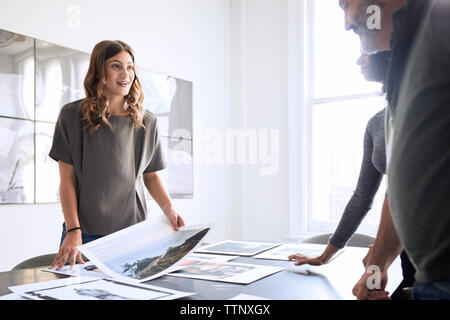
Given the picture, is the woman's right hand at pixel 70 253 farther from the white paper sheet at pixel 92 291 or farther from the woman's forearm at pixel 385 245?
the woman's forearm at pixel 385 245

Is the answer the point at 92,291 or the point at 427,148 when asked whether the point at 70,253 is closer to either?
the point at 92,291

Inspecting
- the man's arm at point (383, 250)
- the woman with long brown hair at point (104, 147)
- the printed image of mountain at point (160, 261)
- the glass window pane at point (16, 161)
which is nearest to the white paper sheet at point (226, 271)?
the printed image of mountain at point (160, 261)

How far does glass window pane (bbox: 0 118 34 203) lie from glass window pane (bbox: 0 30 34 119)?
74 millimetres

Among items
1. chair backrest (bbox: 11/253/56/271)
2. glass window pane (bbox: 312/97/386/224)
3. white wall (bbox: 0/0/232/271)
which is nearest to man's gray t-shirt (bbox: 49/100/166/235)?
chair backrest (bbox: 11/253/56/271)

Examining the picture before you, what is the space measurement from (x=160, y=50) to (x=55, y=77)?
113cm

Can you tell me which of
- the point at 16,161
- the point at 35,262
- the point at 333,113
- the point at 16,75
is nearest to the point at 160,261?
the point at 35,262

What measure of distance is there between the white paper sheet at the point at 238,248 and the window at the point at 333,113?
2.14 m

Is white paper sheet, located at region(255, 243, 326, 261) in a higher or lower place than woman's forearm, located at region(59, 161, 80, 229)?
lower

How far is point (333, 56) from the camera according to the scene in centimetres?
377

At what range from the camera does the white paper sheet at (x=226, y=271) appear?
0.98m

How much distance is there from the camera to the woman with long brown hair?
1492 millimetres

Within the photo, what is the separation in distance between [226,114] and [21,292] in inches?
141

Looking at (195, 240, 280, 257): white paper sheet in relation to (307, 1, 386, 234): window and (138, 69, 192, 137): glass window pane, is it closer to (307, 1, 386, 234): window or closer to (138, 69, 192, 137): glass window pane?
(138, 69, 192, 137): glass window pane
